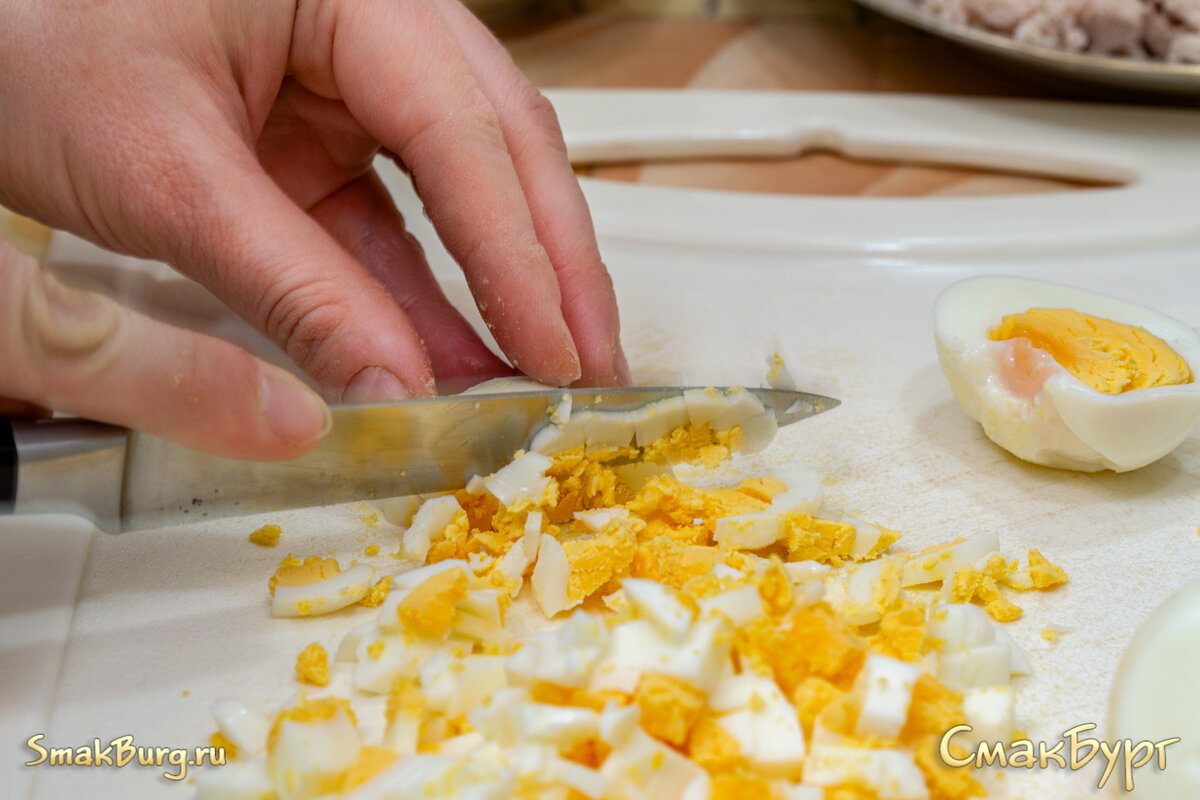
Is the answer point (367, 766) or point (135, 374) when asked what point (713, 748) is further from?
point (135, 374)

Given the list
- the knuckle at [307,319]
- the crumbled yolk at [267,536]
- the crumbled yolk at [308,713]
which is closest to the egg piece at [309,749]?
the crumbled yolk at [308,713]

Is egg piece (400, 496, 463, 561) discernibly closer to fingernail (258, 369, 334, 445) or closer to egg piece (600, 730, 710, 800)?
fingernail (258, 369, 334, 445)

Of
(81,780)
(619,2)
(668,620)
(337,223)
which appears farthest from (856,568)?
(619,2)

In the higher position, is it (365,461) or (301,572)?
(365,461)

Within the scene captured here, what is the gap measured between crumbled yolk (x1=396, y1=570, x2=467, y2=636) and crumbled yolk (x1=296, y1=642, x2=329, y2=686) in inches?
3.9

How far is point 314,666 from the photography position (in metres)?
1.10

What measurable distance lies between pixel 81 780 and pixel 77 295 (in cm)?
52

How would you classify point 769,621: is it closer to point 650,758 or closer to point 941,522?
point 650,758

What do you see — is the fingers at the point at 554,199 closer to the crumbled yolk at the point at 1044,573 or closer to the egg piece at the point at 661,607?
the egg piece at the point at 661,607

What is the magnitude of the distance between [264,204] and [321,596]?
477 millimetres

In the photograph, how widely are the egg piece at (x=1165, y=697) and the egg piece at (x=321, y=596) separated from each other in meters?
0.85

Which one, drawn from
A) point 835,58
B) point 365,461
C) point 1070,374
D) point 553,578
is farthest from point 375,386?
point 835,58

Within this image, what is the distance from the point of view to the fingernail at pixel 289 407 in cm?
96

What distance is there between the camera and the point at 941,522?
4.43 ft
